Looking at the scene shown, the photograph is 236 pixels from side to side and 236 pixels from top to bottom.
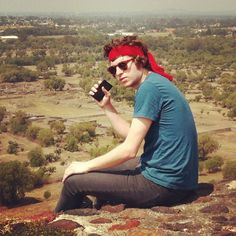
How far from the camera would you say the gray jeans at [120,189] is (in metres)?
4.95

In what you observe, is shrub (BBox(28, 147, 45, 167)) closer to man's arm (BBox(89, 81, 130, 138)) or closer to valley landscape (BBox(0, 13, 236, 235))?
valley landscape (BBox(0, 13, 236, 235))

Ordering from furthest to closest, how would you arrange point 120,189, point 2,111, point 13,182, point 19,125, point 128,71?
point 2,111 < point 19,125 < point 13,182 < point 120,189 < point 128,71

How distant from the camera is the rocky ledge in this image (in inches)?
178

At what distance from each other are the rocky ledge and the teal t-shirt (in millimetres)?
311

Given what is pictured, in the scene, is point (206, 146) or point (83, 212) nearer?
point (83, 212)

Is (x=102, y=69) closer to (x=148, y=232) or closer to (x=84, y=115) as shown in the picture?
(x=84, y=115)

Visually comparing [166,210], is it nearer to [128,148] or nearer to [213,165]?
[128,148]

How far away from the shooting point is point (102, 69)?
3447 inches

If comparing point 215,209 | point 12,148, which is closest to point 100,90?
point 215,209

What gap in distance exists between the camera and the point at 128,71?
193 inches

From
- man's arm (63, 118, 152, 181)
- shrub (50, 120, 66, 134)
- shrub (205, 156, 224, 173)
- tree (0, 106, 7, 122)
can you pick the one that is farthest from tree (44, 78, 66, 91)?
man's arm (63, 118, 152, 181)

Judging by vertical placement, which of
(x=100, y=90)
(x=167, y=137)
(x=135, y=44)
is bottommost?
(x=167, y=137)

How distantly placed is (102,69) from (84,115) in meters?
38.7

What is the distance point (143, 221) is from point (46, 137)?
36.1m
